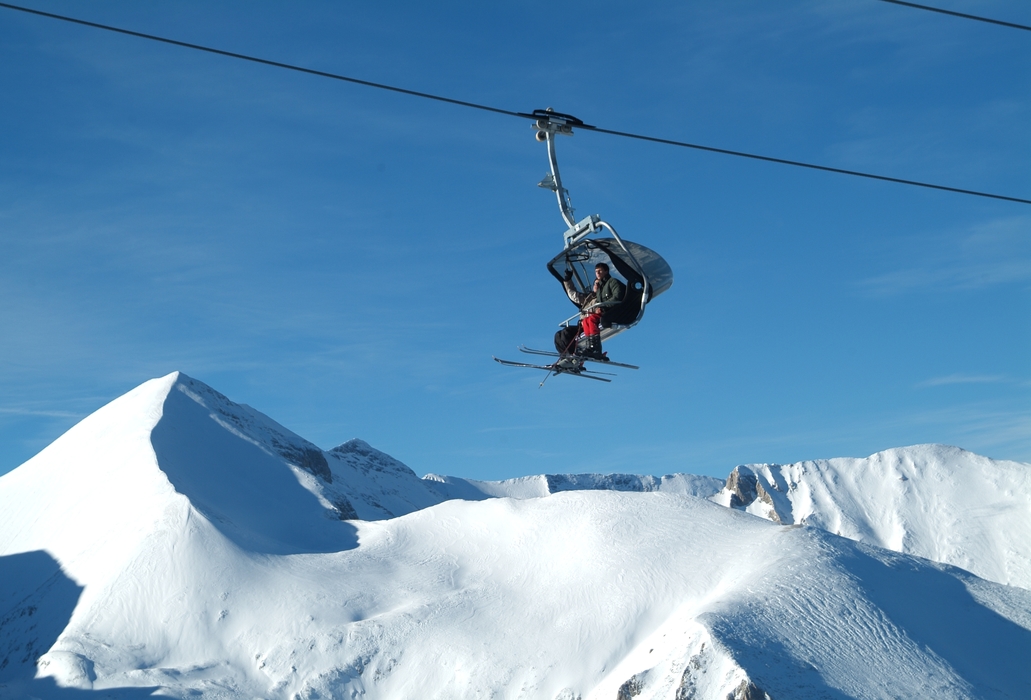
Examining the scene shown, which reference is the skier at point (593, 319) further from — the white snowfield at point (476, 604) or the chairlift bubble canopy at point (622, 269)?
the white snowfield at point (476, 604)

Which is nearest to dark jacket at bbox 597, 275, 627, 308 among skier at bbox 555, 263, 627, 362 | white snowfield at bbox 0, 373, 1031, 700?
skier at bbox 555, 263, 627, 362

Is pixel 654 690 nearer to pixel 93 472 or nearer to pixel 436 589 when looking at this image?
pixel 436 589

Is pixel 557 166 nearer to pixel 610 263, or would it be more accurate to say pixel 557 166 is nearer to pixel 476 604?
pixel 610 263

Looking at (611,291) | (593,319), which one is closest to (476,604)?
(593,319)

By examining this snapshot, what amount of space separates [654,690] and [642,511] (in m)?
25.3

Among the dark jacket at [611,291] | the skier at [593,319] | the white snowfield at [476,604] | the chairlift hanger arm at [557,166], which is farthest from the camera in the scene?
the white snowfield at [476,604]

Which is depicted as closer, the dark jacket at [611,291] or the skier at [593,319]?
the skier at [593,319]

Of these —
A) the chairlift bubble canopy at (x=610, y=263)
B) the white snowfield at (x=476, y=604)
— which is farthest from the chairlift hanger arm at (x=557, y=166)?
the white snowfield at (x=476, y=604)

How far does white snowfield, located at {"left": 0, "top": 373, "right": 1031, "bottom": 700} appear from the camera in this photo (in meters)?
59.3

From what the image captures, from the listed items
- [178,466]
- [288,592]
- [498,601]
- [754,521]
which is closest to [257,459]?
[178,466]

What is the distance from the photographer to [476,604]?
2876 inches

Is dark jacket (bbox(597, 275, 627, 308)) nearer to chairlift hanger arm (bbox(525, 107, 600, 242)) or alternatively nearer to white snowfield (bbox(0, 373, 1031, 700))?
chairlift hanger arm (bbox(525, 107, 600, 242))

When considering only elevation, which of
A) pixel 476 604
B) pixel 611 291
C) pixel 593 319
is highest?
pixel 611 291

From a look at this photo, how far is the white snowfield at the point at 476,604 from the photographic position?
59.3 m
